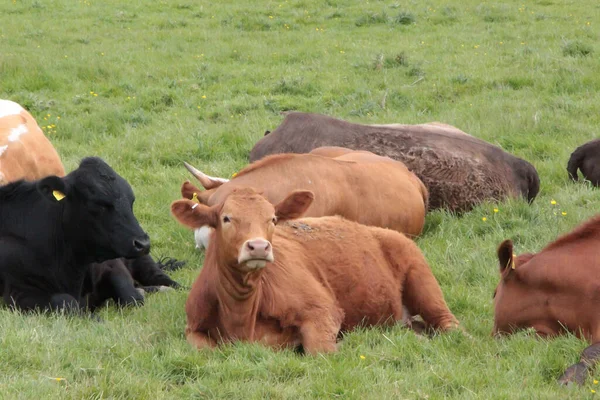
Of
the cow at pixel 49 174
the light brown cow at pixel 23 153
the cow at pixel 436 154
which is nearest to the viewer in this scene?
the cow at pixel 49 174

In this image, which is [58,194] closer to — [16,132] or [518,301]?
[16,132]

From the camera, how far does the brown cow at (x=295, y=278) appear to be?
6.06 m

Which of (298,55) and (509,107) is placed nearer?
(509,107)

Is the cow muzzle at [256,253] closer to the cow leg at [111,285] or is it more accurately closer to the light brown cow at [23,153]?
the cow leg at [111,285]

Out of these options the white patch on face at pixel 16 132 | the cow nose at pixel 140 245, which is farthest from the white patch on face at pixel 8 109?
the cow nose at pixel 140 245

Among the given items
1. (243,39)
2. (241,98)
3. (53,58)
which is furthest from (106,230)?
(243,39)

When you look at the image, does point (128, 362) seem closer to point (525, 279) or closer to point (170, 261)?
point (525, 279)

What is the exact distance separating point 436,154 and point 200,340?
5.19 metres

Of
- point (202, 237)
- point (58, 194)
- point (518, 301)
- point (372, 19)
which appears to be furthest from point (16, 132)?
point (372, 19)

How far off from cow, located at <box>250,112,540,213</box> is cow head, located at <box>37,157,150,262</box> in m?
3.77

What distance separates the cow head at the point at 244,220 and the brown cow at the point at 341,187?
201 cm

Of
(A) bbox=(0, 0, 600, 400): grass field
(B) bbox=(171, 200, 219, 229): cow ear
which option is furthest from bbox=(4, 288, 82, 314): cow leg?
(B) bbox=(171, 200, 219, 229): cow ear

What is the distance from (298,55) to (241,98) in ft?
10.4

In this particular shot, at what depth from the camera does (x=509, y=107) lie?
45.8 feet
